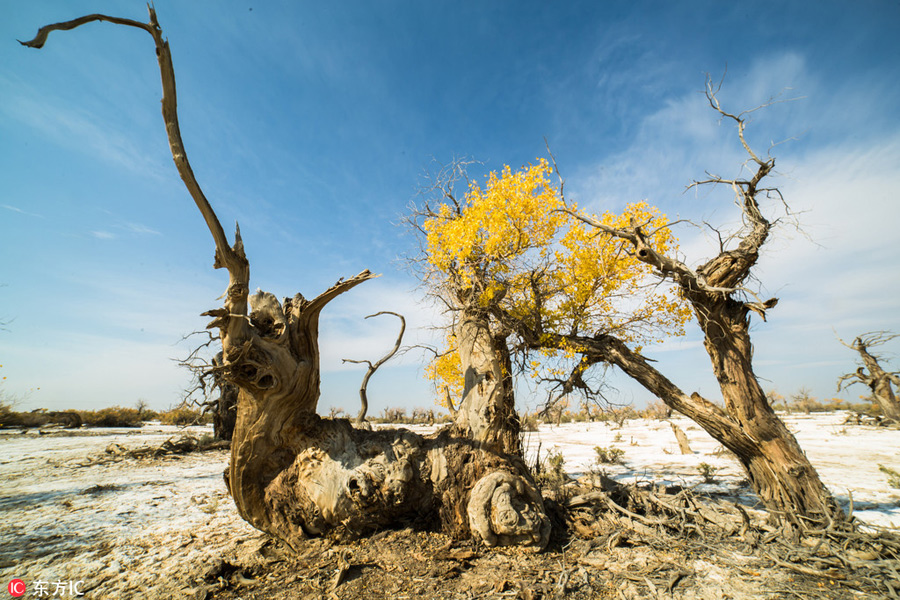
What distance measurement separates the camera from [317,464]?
4613 millimetres

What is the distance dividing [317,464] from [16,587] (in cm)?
288

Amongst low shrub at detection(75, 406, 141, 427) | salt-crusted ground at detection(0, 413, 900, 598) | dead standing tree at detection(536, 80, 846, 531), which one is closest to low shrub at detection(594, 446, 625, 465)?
salt-crusted ground at detection(0, 413, 900, 598)

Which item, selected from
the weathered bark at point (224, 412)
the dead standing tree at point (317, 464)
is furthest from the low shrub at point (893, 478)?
the weathered bark at point (224, 412)

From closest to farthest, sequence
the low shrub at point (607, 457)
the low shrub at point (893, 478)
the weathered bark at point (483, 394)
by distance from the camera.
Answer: the weathered bark at point (483, 394) → the low shrub at point (893, 478) → the low shrub at point (607, 457)

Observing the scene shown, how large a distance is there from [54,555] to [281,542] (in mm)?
2563

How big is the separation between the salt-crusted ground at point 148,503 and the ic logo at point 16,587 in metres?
0.07

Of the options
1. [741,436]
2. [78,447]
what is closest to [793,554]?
[741,436]

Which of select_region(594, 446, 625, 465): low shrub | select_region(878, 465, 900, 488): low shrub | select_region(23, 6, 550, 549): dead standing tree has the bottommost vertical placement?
select_region(594, 446, 625, 465): low shrub

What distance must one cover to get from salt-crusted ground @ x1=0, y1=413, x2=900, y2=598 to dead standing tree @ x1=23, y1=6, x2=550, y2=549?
825mm

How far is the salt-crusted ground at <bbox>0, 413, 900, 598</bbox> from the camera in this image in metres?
3.97

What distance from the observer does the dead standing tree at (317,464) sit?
4227 mm

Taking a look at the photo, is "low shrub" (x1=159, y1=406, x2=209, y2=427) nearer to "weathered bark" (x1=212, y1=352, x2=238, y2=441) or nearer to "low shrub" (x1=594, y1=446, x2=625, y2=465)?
"weathered bark" (x1=212, y1=352, x2=238, y2=441)

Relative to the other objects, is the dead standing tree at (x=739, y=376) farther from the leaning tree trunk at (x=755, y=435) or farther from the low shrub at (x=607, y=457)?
the low shrub at (x=607, y=457)

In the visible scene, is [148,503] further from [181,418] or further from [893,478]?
[181,418]
